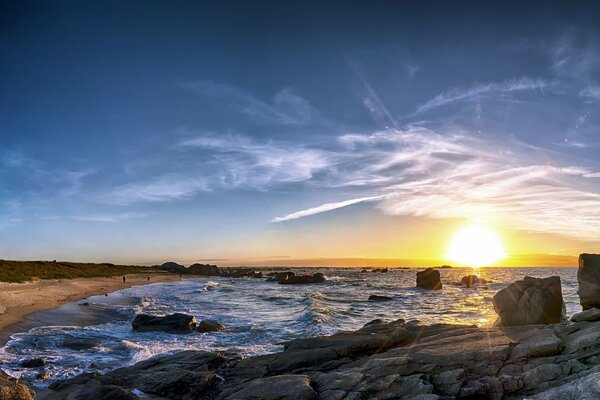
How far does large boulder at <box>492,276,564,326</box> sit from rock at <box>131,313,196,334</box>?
19009 millimetres

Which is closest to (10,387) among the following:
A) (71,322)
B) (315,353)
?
(315,353)

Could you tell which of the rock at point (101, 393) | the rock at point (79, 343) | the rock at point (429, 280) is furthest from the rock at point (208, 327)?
the rock at point (429, 280)

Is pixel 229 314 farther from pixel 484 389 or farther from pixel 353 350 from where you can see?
pixel 484 389

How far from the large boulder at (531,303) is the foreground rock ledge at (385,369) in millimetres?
2072

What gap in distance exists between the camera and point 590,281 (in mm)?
17516

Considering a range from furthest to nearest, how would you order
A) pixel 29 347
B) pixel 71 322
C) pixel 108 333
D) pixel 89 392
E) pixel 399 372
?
pixel 71 322 < pixel 108 333 < pixel 29 347 < pixel 89 392 < pixel 399 372

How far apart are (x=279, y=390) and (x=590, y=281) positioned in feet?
45.1

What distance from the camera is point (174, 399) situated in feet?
47.5

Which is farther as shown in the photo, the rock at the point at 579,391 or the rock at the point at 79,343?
the rock at the point at 79,343

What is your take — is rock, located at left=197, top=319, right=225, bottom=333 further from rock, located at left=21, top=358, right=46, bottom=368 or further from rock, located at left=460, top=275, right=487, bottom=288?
rock, located at left=460, top=275, right=487, bottom=288

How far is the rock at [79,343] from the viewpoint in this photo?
2239 centimetres

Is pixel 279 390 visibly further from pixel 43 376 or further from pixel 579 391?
pixel 43 376

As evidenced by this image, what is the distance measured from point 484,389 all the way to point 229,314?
30.6 meters

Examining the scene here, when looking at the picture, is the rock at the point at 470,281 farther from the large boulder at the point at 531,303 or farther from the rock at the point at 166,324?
the large boulder at the point at 531,303
